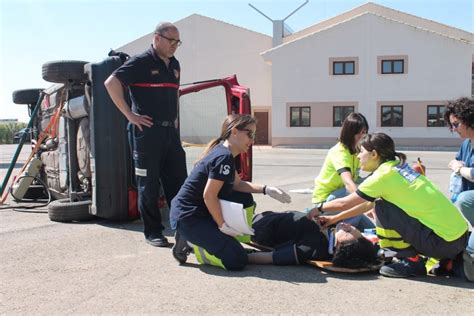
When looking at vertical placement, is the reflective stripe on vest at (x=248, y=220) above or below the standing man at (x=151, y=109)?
below

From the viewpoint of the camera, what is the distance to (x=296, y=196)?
855cm

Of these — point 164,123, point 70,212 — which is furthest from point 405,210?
point 70,212

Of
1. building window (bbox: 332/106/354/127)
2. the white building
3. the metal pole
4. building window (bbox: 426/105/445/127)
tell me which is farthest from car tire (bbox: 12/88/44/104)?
building window (bbox: 426/105/445/127)

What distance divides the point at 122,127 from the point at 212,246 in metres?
2.51

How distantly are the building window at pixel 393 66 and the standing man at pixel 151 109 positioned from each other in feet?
85.3

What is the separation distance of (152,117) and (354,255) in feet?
7.98

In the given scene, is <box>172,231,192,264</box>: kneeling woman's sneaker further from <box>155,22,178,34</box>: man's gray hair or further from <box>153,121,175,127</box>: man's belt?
<box>155,22,178,34</box>: man's gray hair

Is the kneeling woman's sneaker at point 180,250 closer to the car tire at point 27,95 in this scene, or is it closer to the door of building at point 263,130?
the car tire at point 27,95

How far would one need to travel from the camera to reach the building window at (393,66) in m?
28.7

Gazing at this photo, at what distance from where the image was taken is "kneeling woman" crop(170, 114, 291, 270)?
13.1ft

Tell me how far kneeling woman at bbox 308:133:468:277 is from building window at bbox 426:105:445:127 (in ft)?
88.1

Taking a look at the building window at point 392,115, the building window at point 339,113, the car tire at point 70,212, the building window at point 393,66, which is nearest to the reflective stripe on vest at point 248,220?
the car tire at point 70,212

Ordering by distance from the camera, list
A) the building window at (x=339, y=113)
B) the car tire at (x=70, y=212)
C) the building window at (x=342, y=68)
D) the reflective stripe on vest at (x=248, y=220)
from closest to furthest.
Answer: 1. the reflective stripe on vest at (x=248, y=220)
2. the car tire at (x=70, y=212)
3. the building window at (x=342, y=68)
4. the building window at (x=339, y=113)

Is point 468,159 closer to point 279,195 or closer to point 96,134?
point 279,195
